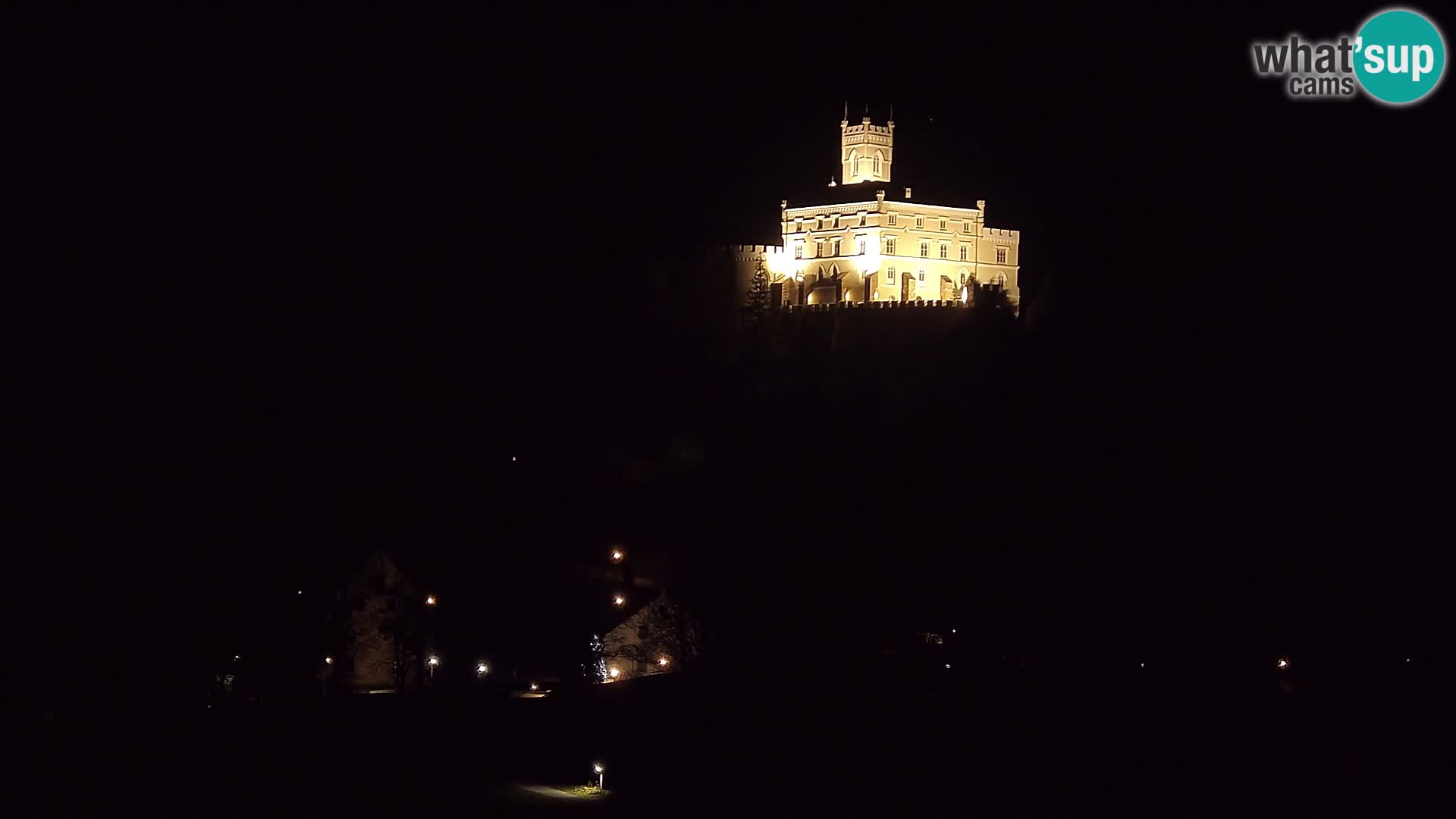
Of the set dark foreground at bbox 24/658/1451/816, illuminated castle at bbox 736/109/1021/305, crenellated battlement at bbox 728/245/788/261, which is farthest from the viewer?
crenellated battlement at bbox 728/245/788/261

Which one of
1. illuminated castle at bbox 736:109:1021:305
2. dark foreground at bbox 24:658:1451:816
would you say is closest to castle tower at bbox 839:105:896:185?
illuminated castle at bbox 736:109:1021:305

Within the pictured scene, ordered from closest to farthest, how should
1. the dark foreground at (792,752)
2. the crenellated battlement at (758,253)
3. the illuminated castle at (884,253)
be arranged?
the dark foreground at (792,752), the illuminated castle at (884,253), the crenellated battlement at (758,253)

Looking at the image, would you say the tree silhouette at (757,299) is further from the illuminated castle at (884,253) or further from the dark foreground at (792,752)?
the dark foreground at (792,752)

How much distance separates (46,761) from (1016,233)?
4281 centimetres

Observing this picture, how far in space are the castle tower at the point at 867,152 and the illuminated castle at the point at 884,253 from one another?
92.2 inches

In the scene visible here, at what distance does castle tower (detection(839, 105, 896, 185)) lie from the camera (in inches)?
2525

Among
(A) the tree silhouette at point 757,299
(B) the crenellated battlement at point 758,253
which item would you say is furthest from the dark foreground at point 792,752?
(B) the crenellated battlement at point 758,253

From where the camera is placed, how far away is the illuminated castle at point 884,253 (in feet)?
195

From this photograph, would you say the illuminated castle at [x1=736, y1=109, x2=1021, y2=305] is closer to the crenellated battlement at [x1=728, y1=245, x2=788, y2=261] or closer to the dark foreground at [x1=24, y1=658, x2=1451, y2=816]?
the crenellated battlement at [x1=728, y1=245, x2=788, y2=261]

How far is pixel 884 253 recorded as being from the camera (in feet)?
196

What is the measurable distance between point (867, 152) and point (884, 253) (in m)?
6.47

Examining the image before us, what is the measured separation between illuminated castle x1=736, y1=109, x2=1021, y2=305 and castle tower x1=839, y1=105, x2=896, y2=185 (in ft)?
7.68

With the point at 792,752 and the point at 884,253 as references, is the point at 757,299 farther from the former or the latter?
the point at 792,752

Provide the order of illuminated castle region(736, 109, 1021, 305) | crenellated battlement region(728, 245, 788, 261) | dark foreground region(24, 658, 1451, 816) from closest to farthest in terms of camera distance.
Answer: dark foreground region(24, 658, 1451, 816) < illuminated castle region(736, 109, 1021, 305) < crenellated battlement region(728, 245, 788, 261)
